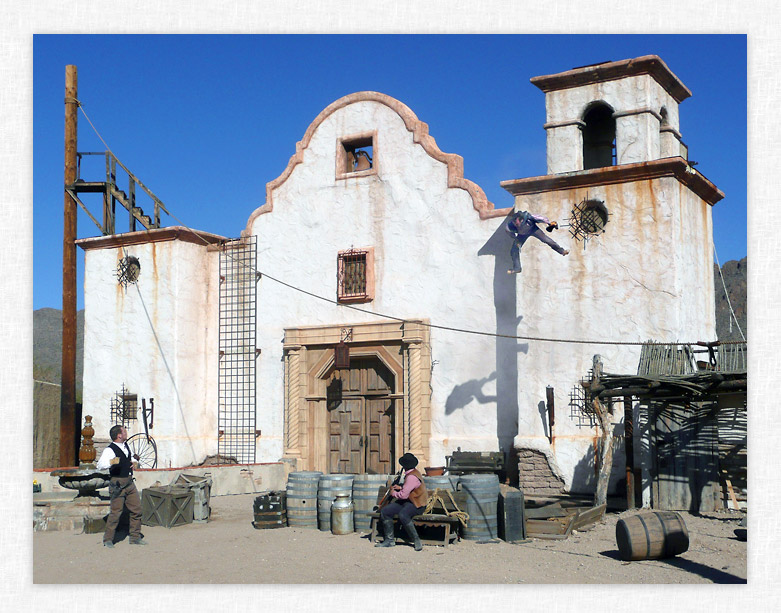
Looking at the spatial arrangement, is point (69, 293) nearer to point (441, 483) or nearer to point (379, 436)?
point (379, 436)

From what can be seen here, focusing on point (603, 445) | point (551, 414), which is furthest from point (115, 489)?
point (551, 414)

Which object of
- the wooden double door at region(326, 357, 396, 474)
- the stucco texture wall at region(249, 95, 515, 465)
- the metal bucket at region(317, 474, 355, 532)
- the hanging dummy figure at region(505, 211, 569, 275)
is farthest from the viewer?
the wooden double door at region(326, 357, 396, 474)

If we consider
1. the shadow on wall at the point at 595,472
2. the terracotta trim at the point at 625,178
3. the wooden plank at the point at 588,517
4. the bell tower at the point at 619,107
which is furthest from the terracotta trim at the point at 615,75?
the wooden plank at the point at 588,517

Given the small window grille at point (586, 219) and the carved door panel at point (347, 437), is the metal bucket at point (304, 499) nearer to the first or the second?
the carved door panel at point (347, 437)

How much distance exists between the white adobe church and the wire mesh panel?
43 millimetres

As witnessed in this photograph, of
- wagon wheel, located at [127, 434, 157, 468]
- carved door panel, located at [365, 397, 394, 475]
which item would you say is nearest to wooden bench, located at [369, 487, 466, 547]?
carved door panel, located at [365, 397, 394, 475]

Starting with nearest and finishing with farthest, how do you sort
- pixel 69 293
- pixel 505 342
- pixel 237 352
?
pixel 505 342 → pixel 69 293 → pixel 237 352

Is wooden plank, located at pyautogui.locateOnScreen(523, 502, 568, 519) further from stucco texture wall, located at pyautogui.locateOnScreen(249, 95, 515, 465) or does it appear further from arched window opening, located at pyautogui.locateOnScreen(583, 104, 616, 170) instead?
arched window opening, located at pyautogui.locateOnScreen(583, 104, 616, 170)

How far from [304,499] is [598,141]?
29.7 feet

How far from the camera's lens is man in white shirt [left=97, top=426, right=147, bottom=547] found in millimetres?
11039

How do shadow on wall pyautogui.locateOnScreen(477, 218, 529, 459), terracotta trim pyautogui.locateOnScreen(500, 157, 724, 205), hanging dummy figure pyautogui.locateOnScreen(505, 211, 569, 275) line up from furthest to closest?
1. shadow on wall pyautogui.locateOnScreen(477, 218, 529, 459)
2. hanging dummy figure pyautogui.locateOnScreen(505, 211, 569, 275)
3. terracotta trim pyautogui.locateOnScreen(500, 157, 724, 205)

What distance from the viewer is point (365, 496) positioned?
39.7ft

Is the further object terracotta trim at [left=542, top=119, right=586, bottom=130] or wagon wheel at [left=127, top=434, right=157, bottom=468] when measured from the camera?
wagon wheel at [left=127, top=434, right=157, bottom=468]

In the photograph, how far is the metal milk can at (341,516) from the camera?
1203cm
